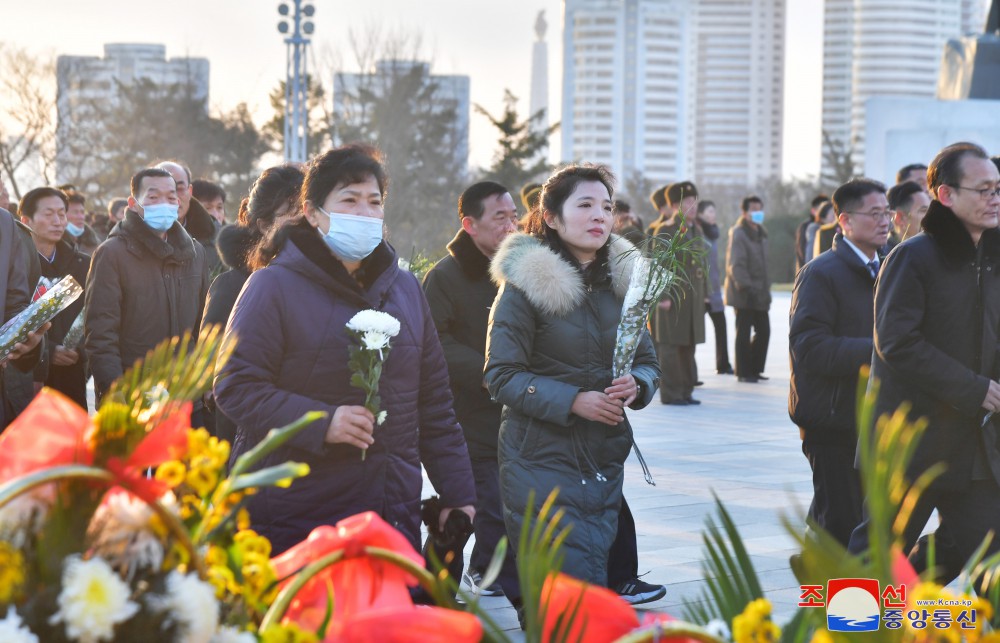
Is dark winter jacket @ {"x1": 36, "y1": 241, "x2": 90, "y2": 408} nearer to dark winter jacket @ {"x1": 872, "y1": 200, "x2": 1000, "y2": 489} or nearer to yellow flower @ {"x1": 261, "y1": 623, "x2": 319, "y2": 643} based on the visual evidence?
dark winter jacket @ {"x1": 872, "y1": 200, "x2": 1000, "y2": 489}

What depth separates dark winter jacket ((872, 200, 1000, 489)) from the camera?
4.93 m

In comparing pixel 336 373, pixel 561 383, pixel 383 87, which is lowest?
pixel 561 383

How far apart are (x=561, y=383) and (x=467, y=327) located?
1660mm

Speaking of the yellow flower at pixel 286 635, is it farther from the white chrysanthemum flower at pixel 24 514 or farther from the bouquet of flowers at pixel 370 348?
the bouquet of flowers at pixel 370 348

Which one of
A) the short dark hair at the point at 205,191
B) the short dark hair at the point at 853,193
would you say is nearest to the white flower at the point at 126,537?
the short dark hair at the point at 853,193

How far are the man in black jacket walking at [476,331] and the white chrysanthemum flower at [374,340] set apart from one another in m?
2.38

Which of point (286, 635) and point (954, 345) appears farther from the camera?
point (954, 345)

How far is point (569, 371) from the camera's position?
492 centimetres

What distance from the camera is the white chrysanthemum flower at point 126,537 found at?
1.56 metres

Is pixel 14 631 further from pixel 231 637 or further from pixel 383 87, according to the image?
pixel 383 87

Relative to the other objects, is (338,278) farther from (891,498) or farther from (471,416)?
(891,498)

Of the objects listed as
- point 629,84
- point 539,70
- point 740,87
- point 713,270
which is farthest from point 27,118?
point 539,70

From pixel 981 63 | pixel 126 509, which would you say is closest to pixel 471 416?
pixel 126 509

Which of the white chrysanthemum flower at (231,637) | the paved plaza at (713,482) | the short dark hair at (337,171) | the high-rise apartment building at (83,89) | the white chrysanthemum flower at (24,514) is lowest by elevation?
the paved plaza at (713,482)
